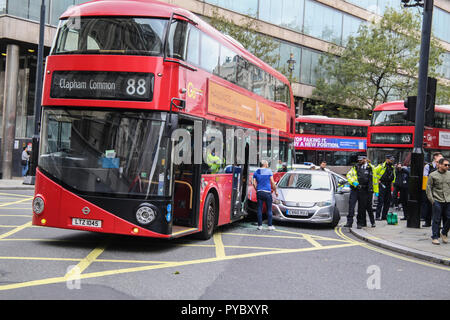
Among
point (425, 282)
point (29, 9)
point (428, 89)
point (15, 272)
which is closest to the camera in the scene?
point (15, 272)

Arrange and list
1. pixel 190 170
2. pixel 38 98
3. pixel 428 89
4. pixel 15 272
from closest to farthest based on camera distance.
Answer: pixel 15 272 < pixel 190 170 < pixel 428 89 < pixel 38 98

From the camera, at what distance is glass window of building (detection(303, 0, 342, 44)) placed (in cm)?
3919

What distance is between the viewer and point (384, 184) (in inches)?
590

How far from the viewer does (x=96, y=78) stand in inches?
304

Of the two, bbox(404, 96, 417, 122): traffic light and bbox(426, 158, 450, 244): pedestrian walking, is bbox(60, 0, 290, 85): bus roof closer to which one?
bbox(426, 158, 450, 244): pedestrian walking

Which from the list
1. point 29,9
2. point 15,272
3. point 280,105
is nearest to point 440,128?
point 280,105

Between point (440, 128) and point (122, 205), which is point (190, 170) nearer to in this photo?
point (122, 205)

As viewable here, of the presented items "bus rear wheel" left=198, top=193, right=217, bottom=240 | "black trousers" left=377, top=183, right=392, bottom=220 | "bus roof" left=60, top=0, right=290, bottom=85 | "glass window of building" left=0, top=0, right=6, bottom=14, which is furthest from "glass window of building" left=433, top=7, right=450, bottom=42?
"bus roof" left=60, top=0, right=290, bottom=85

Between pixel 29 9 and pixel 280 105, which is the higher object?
pixel 29 9

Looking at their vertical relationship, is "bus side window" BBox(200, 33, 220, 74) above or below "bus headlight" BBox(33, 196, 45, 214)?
above

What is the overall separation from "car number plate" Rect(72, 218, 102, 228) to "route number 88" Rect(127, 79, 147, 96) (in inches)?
78.9

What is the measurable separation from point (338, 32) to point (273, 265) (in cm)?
3729

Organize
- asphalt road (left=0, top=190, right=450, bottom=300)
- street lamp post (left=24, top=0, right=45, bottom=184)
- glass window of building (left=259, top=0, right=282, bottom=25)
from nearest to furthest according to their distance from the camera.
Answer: asphalt road (left=0, top=190, right=450, bottom=300) → street lamp post (left=24, top=0, right=45, bottom=184) → glass window of building (left=259, top=0, right=282, bottom=25)

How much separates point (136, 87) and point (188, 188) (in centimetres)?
222
